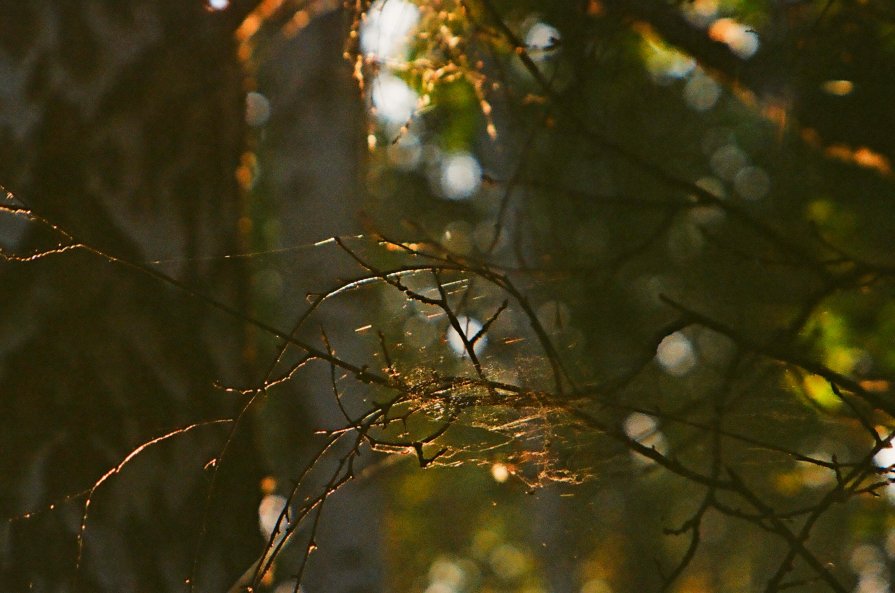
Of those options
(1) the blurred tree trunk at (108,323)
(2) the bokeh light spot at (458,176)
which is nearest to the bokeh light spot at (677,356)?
(1) the blurred tree trunk at (108,323)

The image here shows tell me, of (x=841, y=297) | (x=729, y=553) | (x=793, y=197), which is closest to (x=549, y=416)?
(x=841, y=297)

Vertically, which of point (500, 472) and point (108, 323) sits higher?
point (108, 323)

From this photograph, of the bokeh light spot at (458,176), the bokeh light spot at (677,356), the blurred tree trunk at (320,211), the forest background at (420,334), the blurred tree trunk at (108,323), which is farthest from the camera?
the bokeh light spot at (458,176)

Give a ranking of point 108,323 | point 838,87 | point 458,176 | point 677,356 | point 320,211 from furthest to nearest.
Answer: point 458,176
point 320,211
point 677,356
point 838,87
point 108,323

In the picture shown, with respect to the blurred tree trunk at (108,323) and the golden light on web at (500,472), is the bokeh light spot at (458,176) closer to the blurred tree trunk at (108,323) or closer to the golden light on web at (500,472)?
the blurred tree trunk at (108,323)

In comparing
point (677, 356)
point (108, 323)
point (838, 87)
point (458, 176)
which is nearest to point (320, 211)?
point (677, 356)

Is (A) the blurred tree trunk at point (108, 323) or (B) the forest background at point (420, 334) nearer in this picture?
(B) the forest background at point (420, 334)

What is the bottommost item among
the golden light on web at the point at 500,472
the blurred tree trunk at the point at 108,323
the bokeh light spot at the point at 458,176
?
the golden light on web at the point at 500,472

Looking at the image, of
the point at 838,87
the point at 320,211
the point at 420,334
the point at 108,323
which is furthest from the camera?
the point at 320,211

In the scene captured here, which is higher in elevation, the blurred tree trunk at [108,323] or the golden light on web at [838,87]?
the golden light on web at [838,87]

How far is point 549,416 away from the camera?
43.9 inches

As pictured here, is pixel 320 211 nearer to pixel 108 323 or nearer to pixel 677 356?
pixel 677 356

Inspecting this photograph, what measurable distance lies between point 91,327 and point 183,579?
0.38m

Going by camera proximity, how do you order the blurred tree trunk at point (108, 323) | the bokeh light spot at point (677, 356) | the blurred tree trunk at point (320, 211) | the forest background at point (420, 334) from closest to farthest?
1. the forest background at point (420, 334)
2. the blurred tree trunk at point (108, 323)
3. the bokeh light spot at point (677, 356)
4. the blurred tree trunk at point (320, 211)
